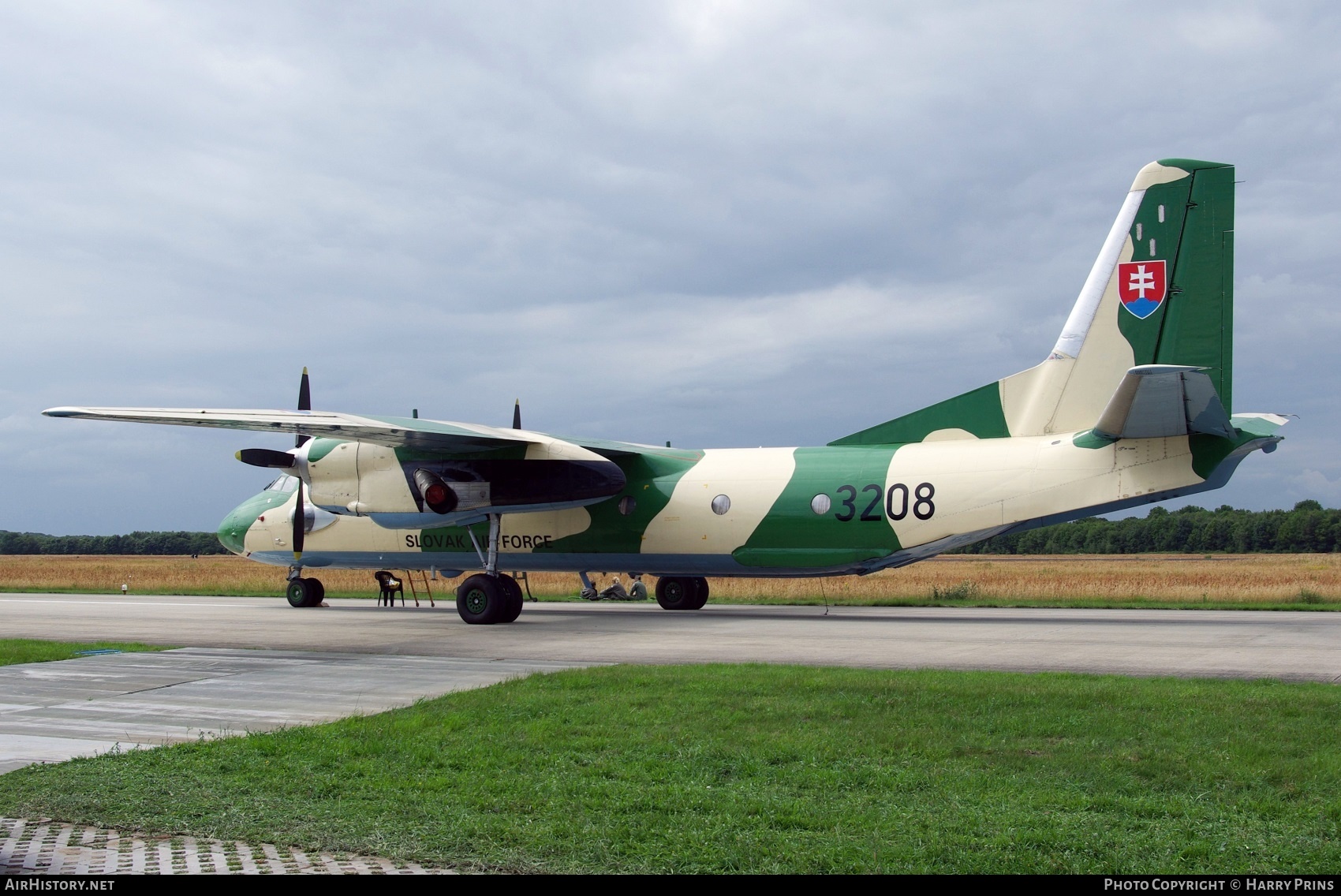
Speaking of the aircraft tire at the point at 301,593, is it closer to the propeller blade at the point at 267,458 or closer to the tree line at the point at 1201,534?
the propeller blade at the point at 267,458

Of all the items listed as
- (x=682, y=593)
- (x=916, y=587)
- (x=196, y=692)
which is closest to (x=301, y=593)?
(x=682, y=593)

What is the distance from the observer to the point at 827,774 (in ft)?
21.0

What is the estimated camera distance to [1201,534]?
10231 centimetres

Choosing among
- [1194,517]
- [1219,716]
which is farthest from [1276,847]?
[1194,517]

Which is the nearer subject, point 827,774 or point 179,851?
point 179,851

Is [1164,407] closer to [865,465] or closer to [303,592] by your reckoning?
[865,465]

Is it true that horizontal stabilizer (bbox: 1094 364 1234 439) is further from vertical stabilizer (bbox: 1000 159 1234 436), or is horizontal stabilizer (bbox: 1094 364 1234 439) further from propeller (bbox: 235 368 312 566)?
propeller (bbox: 235 368 312 566)

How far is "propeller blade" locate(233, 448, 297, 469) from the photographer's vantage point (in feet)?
68.1

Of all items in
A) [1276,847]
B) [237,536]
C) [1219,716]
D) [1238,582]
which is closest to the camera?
[1276,847]

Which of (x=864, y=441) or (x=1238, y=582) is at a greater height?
(x=864, y=441)

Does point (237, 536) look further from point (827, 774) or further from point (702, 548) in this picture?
point (827, 774)

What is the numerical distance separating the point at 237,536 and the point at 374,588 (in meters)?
9.51

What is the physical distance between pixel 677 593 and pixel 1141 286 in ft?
39.4

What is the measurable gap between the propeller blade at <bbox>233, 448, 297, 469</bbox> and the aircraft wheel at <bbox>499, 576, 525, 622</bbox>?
5.55 meters
